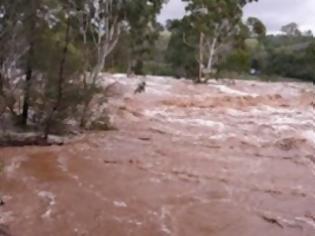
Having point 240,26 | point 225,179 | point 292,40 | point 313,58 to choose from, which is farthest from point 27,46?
point 292,40

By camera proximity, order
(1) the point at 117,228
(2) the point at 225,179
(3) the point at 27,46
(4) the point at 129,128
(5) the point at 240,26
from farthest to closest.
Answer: (5) the point at 240,26 → (4) the point at 129,128 → (3) the point at 27,46 → (2) the point at 225,179 → (1) the point at 117,228

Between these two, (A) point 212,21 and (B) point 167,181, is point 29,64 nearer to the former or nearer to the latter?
(B) point 167,181

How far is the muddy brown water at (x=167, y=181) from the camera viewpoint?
7.97 m

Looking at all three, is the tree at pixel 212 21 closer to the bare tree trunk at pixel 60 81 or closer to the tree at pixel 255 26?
the tree at pixel 255 26

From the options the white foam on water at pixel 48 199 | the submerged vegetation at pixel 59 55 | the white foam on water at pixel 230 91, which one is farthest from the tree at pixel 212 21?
the white foam on water at pixel 48 199

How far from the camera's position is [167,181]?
408 inches

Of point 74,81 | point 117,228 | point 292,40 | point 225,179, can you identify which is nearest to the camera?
point 117,228

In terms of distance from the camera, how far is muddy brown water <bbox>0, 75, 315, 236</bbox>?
26.2 ft

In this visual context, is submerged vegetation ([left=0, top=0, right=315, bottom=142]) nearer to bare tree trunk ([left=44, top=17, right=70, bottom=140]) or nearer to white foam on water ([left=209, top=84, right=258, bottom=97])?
bare tree trunk ([left=44, top=17, right=70, bottom=140])

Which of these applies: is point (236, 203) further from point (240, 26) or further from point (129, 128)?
point (240, 26)

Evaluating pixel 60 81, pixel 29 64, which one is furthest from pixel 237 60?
pixel 29 64

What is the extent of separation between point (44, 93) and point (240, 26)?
986 inches

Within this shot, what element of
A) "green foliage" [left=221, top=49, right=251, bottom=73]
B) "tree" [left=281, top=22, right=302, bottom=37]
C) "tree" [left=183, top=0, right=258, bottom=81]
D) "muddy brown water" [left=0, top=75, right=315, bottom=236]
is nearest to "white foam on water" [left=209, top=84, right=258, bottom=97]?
"tree" [left=183, top=0, right=258, bottom=81]

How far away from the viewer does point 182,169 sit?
11.4 m
